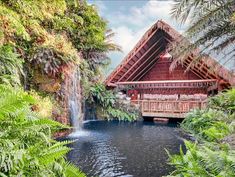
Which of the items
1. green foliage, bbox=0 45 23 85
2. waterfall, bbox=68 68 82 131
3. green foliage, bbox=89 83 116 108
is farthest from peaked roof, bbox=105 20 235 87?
green foliage, bbox=0 45 23 85

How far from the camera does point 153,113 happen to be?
1420cm

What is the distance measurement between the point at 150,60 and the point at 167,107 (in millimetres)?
3956

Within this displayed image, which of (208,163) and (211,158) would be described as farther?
(208,163)

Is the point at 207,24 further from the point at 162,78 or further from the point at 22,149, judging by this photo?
the point at 162,78

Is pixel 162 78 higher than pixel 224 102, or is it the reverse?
pixel 162 78

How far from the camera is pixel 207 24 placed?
7.39 m

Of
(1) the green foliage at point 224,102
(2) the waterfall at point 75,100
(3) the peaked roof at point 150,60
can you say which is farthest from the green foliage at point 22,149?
(3) the peaked roof at point 150,60

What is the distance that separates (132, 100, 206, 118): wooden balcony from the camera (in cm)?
1335

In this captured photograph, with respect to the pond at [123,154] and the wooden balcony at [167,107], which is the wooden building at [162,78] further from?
the pond at [123,154]

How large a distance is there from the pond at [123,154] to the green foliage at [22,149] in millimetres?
2110

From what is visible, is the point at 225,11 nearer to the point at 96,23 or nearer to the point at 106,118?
the point at 96,23

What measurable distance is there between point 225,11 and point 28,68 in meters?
5.88

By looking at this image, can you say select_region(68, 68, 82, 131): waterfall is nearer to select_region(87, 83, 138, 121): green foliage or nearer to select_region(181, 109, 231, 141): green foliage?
select_region(87, 83, 138, 121): green foliage

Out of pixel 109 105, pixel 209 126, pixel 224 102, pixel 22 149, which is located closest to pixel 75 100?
pixel 109 105
